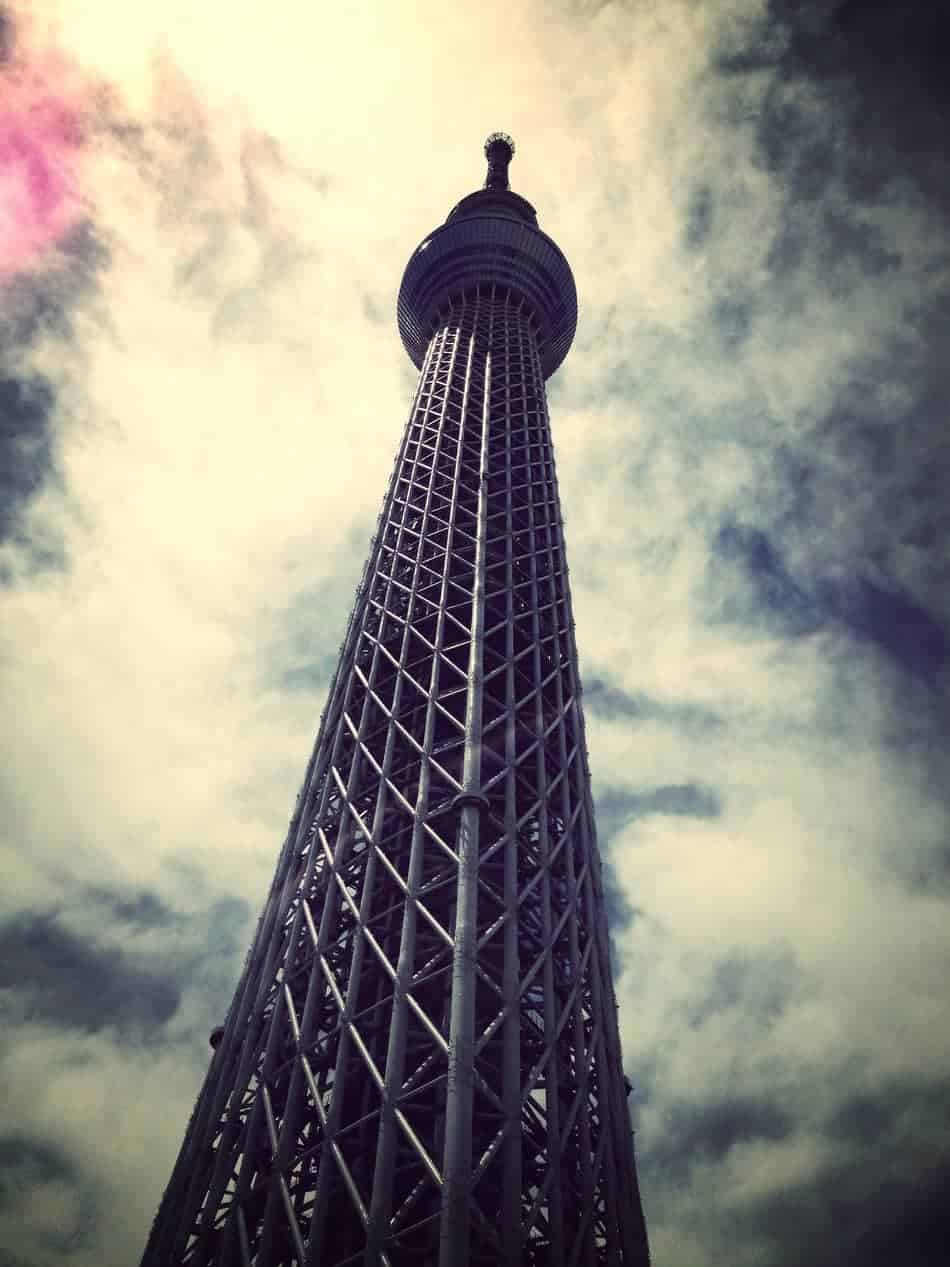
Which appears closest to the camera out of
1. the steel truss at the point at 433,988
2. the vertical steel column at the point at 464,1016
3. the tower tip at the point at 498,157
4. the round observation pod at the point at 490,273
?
the vertical steel column at the point at 464,1016

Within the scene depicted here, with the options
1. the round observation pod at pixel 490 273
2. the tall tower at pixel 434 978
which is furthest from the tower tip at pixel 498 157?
the tall tower at pixel 434 978

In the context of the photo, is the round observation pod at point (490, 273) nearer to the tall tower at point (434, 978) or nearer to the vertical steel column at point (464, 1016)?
the tall tower at point (434, 978)

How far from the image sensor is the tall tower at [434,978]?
1549 centimetres

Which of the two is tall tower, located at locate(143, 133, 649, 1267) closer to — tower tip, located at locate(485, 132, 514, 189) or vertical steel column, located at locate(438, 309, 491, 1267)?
vertical steel column, located at locate(438, 309, 491, 1267)

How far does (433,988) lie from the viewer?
61.6ft

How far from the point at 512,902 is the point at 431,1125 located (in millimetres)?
4954

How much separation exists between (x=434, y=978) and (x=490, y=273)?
4165cm

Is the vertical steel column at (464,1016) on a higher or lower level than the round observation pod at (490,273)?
lower

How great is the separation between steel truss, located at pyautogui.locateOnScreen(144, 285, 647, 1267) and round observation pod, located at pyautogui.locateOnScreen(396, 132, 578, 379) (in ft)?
80.9

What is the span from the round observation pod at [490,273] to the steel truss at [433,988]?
24644 millimetres

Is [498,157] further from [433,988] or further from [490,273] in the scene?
[433,988]

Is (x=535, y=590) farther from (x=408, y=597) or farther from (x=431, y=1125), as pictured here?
(x=431, y=1125)

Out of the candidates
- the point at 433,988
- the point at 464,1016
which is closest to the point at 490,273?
the point at 433,988

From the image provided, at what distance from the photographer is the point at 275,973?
20734mm
